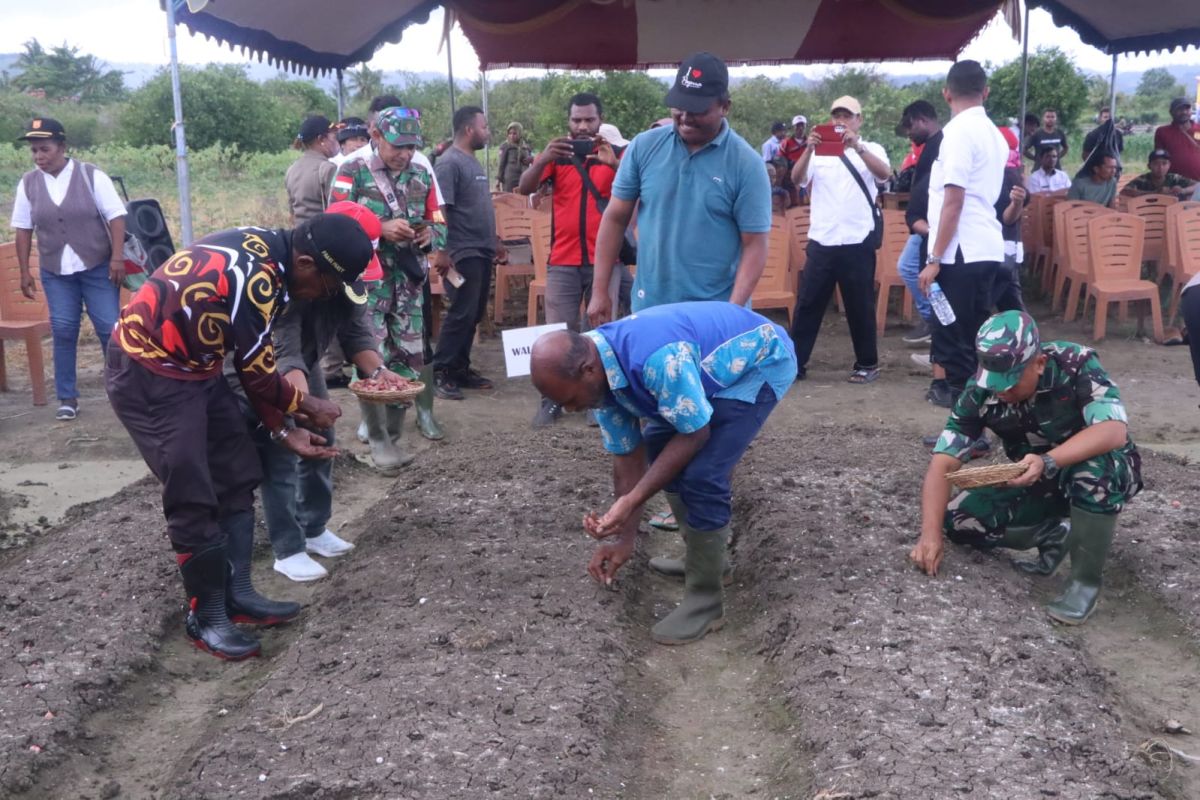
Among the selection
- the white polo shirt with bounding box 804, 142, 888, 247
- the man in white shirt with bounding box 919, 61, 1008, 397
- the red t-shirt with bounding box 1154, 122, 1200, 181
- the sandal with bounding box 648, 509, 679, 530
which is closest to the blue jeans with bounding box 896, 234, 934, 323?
the white polo shirt with bounding box 804, 142, 888, 247

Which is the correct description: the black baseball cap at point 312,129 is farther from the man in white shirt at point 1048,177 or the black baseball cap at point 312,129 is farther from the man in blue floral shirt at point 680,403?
the man in white shirt at point 1048,177

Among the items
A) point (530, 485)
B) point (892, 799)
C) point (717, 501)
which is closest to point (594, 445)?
point (530, 485)

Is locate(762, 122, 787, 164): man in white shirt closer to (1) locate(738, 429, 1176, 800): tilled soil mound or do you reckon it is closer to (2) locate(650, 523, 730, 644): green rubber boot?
(1) locate(738, 429, 1176, 800): tilled soil mound

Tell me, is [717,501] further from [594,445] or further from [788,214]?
[788,214]

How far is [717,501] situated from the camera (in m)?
3.74

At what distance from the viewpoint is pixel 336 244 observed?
3.50 meters

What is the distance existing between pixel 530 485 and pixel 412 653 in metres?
1.71

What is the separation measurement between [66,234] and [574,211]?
3.05 m

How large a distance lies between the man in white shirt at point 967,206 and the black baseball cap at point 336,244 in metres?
3.39

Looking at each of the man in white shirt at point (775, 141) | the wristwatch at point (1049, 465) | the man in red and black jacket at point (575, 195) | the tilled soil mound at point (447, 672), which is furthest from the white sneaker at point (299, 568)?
the man in white shirt at point (775, 141)

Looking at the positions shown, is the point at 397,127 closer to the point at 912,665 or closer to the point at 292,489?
the point at 292,489

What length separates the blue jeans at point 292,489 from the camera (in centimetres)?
416

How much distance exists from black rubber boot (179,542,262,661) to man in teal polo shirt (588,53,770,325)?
75.3 inches

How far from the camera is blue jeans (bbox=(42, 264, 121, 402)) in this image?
22.6ft
